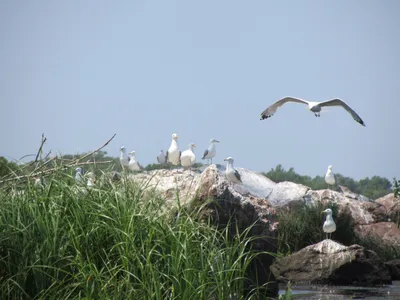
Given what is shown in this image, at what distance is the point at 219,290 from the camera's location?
5363mm

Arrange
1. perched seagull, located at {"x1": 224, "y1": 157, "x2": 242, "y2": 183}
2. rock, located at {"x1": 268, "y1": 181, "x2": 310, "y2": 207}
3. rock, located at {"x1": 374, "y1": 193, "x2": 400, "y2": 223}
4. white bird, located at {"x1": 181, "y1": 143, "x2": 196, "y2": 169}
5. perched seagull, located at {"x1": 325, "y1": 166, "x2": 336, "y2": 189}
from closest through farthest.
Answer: white bird, located at {"x1": 181, "y1": 143, "x2": 196, "y2": 169}
perched seagull, located at {"x1": 224, "y1": 157, "x2": 242, "y2": 183}
rock, located at {"x1": 268, "y1": 181, "x2": 310, "y2": 207}
rock, located at {"x1": 374, "y1": 193, "x2": 400, "y2": 223}
perched seagull, located at {"x1": 325, "y1": 166, "x2": 336, "y2": 189}

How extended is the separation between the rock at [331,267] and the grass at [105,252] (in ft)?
20.6

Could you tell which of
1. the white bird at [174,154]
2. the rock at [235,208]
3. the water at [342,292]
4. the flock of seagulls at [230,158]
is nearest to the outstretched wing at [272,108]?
the flock of seagulls at [230,158]

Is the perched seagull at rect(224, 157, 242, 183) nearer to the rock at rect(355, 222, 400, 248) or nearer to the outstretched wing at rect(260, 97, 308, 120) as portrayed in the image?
the outstretched wing at rect(260, 97, 308, 120)

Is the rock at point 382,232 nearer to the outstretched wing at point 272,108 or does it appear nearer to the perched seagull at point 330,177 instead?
the outstretched wing at point 272,108

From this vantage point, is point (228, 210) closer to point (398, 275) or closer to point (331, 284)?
point (331, 284)

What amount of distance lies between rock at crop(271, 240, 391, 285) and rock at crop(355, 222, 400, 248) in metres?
3.88

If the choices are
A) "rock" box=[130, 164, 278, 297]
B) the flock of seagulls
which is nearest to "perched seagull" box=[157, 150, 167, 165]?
the flock of seagulls

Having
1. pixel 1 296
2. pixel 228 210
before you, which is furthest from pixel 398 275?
pixel 1 296

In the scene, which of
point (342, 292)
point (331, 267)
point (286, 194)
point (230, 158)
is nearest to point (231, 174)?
point (230, 158)

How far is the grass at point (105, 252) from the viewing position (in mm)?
5332

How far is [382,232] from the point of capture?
1748cm

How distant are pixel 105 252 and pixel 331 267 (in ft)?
24.0

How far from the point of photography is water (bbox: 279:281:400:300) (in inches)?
410
